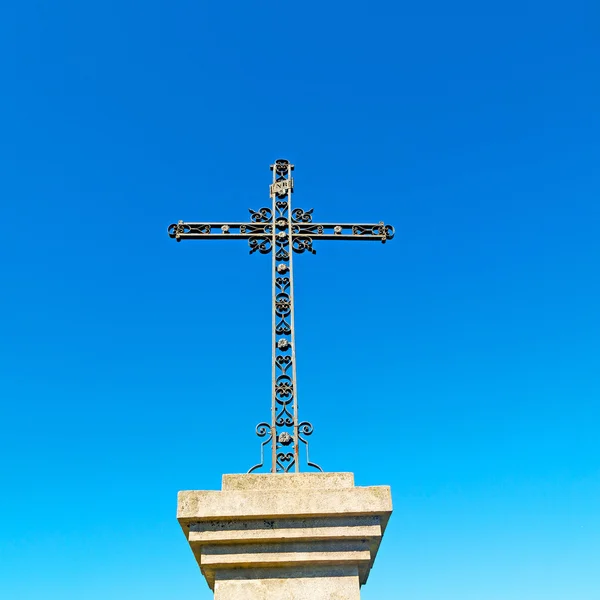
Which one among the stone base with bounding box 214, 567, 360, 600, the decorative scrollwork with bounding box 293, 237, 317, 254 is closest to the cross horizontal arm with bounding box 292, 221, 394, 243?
the decorative scrollwork with bounding box 293, 237, 317, 254

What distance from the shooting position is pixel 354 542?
3.98 metres

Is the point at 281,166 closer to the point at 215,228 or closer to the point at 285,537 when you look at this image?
the point at 215,228

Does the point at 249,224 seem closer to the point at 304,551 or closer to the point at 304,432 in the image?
the point at 304,432

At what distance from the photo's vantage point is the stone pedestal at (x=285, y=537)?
154 inches

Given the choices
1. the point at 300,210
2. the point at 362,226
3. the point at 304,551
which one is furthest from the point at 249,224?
the point at 304,551

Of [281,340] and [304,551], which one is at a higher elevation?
[281,340]

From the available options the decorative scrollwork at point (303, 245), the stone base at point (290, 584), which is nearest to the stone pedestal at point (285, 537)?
the stone base at point (290, 584)

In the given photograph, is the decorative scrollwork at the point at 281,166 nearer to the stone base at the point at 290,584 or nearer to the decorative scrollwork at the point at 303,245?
the decorative scrollwork at the point at 303,245

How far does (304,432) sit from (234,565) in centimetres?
106

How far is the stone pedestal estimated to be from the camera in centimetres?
391

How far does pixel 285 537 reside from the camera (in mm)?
3924

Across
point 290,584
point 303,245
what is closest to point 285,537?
point 290,584

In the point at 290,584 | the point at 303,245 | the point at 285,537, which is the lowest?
the point at 290,584

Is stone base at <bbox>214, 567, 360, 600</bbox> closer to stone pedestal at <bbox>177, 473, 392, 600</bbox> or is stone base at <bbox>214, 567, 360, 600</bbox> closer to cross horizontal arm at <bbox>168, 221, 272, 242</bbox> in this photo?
stone pedestal at <bbox>177, 473, 392, 600</bbox>
